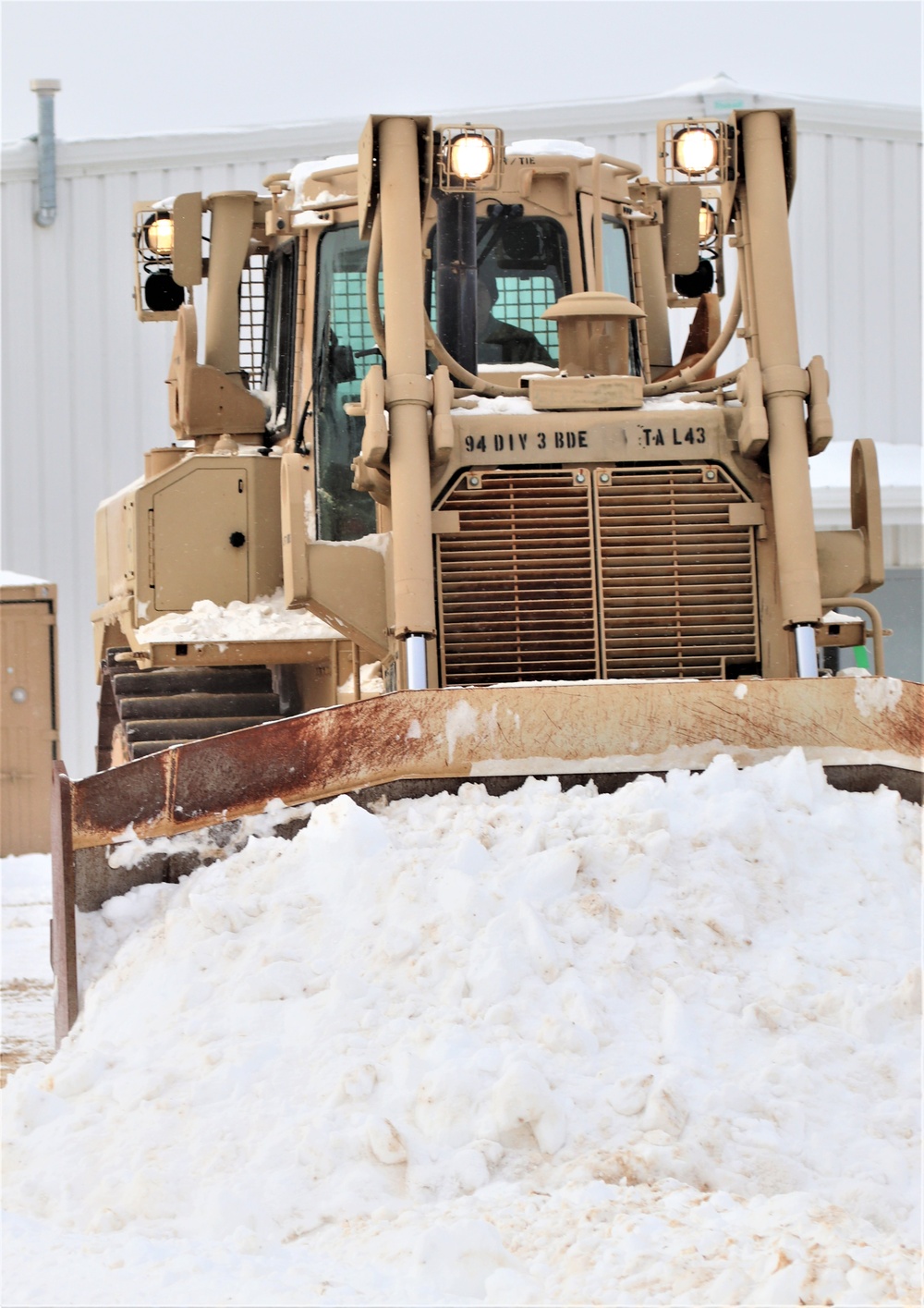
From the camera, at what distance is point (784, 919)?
4340 mm

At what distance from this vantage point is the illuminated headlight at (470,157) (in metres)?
6.29

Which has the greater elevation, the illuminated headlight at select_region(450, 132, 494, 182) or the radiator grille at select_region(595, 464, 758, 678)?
the illuminated headlight at select_region(450, 132, 494, 182)

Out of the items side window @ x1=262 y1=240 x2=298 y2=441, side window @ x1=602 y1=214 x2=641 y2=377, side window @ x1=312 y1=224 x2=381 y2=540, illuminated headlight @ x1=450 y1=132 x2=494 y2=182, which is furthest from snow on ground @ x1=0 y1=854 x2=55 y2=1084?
side window @ x1=602 y1=214 x2=641 y2=377

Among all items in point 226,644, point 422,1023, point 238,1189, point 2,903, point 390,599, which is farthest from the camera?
point 2,903

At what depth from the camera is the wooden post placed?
15.9ft

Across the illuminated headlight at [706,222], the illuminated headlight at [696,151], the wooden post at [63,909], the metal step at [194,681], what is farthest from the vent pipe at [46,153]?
the wooden post at [63,909]

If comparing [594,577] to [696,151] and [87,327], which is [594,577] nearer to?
[696,151]

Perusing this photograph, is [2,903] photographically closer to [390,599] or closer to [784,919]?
[390,599]

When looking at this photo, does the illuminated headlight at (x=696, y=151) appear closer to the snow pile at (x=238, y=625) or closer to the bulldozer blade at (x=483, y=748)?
the snow pile at (x=238, y=625)

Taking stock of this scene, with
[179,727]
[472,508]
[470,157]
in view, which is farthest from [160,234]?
[472,508]

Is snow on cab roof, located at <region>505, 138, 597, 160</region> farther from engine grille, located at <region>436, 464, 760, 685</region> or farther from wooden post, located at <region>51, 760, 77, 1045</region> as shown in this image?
wooden post, located at <region>51, 760, 77, 1045</region>

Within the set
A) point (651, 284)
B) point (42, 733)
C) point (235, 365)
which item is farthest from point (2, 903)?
point (651, 284)

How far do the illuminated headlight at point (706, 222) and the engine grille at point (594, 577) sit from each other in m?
2.48

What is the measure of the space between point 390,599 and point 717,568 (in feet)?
3.81
